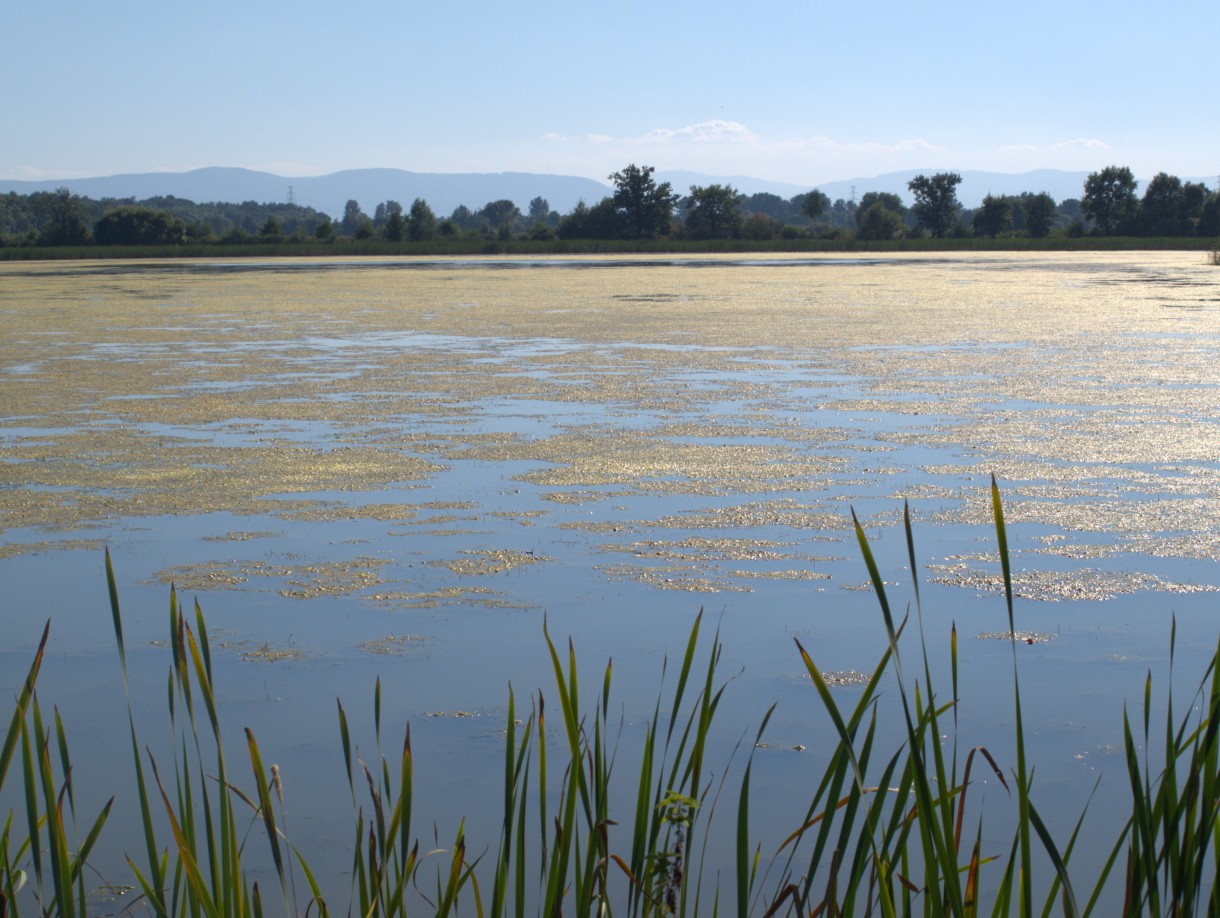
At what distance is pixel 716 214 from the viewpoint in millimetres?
54375

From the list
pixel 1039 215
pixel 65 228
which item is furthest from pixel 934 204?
pixel 65 228

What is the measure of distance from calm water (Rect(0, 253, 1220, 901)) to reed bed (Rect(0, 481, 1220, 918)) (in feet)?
0.31

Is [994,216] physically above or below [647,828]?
above

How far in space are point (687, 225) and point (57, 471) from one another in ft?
171

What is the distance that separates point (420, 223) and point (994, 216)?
2543 centimetres

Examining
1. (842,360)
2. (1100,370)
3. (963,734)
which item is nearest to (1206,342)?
(1100,370)

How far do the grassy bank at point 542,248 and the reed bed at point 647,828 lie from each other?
3924cm

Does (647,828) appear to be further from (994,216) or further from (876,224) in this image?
(994,216)

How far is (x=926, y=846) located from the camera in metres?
1.22

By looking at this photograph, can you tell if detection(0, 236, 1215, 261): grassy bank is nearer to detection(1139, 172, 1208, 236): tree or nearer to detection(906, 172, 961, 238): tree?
detection(1139, 172, 1208, 236): tree

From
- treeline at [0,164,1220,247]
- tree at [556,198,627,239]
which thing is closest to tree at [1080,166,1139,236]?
treeline at [0,164,1220,247]

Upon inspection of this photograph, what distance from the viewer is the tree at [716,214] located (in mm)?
53969

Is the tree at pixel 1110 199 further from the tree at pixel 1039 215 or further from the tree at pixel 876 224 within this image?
the tree at pixel 876 224

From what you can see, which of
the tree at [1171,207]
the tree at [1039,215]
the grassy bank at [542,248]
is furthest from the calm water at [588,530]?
the tree at [1039,215]
